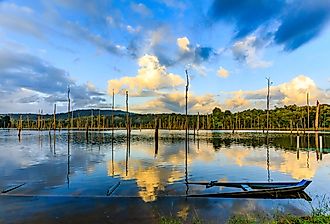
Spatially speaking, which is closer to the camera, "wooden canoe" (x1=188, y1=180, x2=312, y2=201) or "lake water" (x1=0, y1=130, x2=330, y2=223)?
"lake water" (x1=0, y1=130, x2=330, y2=223)

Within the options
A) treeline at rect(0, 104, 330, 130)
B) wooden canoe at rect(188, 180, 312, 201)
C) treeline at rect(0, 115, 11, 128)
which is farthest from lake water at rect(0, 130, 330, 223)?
treeline at rect(0, 115, 11, 128)

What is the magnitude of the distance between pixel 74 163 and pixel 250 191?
44.3 ft

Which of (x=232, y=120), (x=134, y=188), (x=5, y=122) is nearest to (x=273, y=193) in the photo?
(x=134, y=188)

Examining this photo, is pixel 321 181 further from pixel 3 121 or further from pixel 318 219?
pixel 3 121

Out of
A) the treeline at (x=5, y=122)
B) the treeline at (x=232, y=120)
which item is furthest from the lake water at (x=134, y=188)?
the treeline at (x=5, y=122)

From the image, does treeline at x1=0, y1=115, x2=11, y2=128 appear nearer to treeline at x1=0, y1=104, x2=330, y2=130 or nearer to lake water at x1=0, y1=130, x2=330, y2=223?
treeline at x1=0, y1=104, x2=330, y2=130

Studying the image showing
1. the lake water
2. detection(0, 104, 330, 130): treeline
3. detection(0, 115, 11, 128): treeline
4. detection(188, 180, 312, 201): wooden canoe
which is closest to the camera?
the lake water

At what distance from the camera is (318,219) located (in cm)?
729

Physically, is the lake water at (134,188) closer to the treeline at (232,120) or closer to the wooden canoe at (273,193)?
the wooden canoe at (273,193)

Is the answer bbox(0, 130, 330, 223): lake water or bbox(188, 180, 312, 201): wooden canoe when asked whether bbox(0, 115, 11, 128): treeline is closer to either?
bbox(0, 130, 330, 223): lake water

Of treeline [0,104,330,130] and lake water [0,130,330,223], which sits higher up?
treeline [0,104,330,130]

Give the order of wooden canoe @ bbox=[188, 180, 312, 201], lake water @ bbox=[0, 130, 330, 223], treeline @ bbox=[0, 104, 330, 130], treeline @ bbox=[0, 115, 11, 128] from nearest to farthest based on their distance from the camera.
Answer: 1. lake water @ bbox=[0, 130, 330, 223]
2. wooden canoe @ bbox=[188, 180, 312, 201]
3. treeline @ bbox=[0, 104, 330, 130]
4. treeline @ bbox=[0, 115, 11, 128]

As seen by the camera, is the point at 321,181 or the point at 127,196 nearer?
the point at 127,196

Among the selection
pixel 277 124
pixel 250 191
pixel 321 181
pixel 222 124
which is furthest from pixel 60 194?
pixel 222 124
